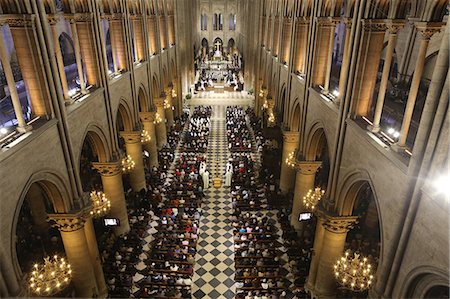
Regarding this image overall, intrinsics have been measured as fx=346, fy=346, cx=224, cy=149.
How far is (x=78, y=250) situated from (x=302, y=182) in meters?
10.6

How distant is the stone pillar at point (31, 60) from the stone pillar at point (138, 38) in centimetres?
1200

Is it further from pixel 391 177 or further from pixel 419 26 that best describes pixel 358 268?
pixel 419 26

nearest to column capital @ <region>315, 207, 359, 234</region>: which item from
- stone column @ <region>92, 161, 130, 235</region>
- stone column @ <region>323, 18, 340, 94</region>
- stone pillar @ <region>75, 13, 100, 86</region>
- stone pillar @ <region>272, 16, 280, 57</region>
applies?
stone column @ <region>323, 18, 340, 94</region>

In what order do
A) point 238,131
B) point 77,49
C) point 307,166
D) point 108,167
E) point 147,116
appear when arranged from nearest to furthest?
point 77,49
point 108,167
point 307,166
point 147,116
point 238,131

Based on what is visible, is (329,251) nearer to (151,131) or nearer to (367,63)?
(367,63)

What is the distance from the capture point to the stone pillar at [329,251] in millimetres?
12719

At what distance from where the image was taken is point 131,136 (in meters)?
19.7

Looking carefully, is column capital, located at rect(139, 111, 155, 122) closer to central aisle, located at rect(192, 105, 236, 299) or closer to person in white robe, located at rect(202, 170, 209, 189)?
person in white robe, located at rect(202, 170, 209, 189)

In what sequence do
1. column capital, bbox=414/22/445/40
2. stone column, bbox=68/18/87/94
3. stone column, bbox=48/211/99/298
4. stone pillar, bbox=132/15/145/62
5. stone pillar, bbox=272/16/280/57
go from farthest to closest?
stone pillar, bbox=272/16/280/57, stone pillar, bbox=132/15/145/62, stone column, bbox=68/18/87/94, stone column, bbox=48/211/99/298, column capital, bbox=414/22/445/40

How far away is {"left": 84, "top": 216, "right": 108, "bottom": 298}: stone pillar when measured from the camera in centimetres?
1362

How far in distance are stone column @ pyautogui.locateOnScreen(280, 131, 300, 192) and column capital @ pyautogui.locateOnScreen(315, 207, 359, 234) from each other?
7382 mm

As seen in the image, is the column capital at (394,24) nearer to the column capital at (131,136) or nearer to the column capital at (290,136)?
the column capital at (290,136)

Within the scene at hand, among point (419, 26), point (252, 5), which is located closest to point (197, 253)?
point (419, 26)

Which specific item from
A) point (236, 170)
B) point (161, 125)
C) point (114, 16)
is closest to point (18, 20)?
point (114, 16)
